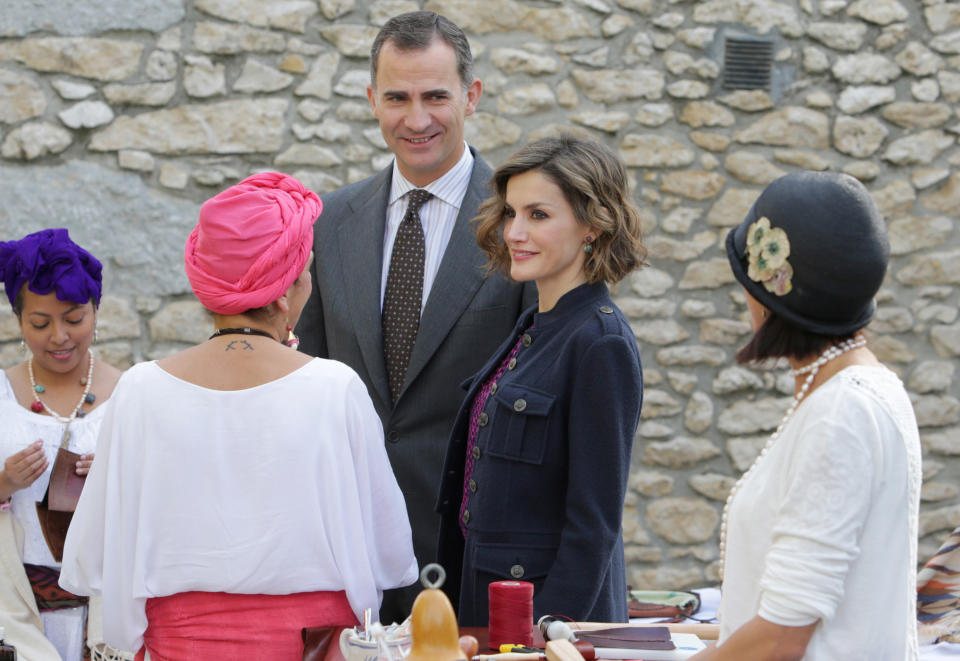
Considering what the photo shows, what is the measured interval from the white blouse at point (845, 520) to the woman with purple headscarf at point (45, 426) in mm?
1930

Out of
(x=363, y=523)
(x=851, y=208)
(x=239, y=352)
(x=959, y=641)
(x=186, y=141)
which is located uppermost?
(x=186, y=141)

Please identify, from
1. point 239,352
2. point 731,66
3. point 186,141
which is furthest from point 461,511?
point 731,66

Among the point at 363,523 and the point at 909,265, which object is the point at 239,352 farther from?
the point at 909,265

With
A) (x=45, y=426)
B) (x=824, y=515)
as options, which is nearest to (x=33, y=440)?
(x=45, y=426)

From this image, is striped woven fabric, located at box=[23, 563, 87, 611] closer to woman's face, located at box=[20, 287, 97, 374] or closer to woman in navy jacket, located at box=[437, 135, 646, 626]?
woman's face, located at box=[20, 287, 97, 374]

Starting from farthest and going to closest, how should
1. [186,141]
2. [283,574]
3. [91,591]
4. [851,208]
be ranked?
[186,141], [91,591], [283,574], [851,208]

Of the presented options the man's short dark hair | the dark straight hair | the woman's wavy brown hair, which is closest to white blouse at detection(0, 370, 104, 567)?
the man's short dark hair

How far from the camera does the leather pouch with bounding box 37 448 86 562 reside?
271cm

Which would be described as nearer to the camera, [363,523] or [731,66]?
[363,523]

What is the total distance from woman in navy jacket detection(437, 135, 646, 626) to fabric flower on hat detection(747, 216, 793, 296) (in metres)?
0.60

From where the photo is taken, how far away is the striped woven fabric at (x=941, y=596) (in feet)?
7.21

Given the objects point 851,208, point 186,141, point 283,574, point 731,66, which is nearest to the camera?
point 851,208

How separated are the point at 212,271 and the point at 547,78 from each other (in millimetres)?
3016

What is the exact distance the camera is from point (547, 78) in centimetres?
463
